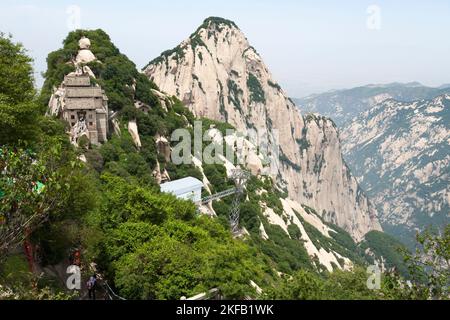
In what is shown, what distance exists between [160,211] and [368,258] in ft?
451

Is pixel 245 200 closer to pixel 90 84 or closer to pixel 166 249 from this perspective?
pixel 90 84

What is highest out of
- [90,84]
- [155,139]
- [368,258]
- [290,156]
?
[90,84]

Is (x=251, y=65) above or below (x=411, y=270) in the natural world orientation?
above

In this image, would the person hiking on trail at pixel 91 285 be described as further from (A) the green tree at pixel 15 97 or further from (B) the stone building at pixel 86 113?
(B) the stone building at pixel 86 113

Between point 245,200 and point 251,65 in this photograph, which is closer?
point 245,200

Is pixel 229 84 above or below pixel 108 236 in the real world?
above

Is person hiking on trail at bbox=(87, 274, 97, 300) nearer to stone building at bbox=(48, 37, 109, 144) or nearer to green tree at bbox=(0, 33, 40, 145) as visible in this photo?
green tree at bbox=(0, 33, 40, 145)

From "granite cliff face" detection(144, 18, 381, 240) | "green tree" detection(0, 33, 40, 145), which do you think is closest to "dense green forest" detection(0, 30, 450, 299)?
"green tree" detection(0, 33, 40, 145)

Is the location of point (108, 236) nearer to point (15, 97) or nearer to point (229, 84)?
point (15, 97)

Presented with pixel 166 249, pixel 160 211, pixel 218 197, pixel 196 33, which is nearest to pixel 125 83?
pixel 218 197

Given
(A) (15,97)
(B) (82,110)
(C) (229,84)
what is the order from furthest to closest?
(C) (229,84), (B) (82,110), (A) (15,97)

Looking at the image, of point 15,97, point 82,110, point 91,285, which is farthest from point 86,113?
point 91,285

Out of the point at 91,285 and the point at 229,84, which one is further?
the point at 229,84

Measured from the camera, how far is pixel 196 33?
17488cm
